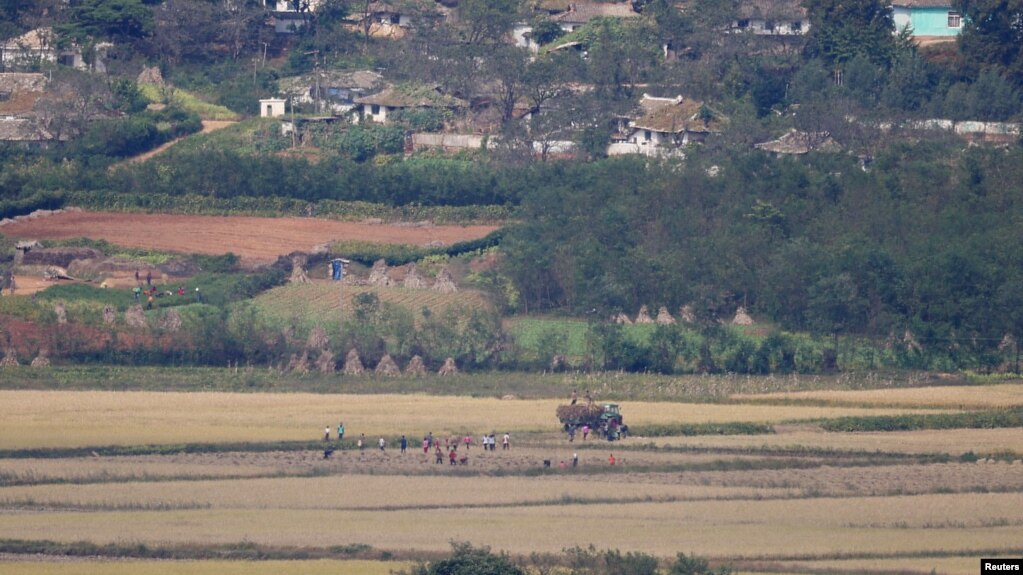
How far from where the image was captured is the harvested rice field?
1593 inches

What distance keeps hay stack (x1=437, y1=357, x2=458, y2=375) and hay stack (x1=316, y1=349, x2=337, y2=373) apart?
2.81 meters

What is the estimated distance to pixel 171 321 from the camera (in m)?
60.6

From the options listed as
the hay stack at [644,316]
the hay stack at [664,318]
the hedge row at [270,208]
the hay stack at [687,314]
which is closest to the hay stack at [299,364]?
the hay stack at [644,316]

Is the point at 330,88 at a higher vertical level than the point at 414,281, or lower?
higher

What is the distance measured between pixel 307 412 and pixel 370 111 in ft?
115

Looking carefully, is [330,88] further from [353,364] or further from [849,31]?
[353,364]

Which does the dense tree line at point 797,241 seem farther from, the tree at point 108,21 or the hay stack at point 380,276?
the tree at point 108,21

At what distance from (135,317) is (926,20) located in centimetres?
4246

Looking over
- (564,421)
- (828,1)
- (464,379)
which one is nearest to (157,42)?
(828,1)

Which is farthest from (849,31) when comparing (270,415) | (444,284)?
(270,415)

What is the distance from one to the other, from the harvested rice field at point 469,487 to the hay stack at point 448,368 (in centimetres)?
354

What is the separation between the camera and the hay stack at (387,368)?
5894cm

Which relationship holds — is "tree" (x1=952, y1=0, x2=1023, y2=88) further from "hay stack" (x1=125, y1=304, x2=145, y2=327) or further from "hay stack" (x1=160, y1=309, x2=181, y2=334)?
"hay stack" (x1=125, y1=304, x2=145, y2=327)

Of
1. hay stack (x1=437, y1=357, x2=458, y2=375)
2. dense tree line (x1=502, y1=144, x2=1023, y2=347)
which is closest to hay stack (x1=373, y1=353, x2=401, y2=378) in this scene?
hay stack (x1=437, y1=357, x2=458, y2=375)
